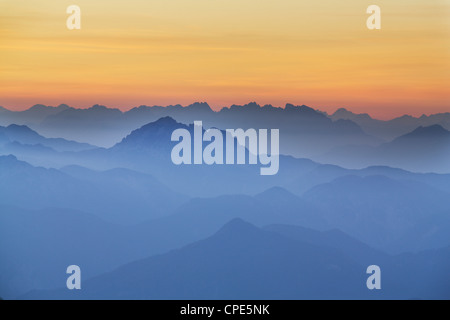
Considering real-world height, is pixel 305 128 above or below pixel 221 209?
above

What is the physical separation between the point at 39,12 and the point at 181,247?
128 centimetres

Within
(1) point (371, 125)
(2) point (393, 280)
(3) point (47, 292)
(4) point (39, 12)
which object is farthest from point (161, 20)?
(2) point (393, 280)

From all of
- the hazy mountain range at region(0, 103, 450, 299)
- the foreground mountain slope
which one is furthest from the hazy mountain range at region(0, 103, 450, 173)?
the foreground mountain slope

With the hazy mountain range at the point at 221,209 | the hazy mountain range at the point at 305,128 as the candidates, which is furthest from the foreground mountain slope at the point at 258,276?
the hazy mountain range at the point at 305,128

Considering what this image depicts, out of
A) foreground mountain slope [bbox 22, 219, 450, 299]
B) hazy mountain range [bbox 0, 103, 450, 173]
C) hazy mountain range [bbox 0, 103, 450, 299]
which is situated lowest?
foreground mountain slope [bbox 22, 219, 450, 299]

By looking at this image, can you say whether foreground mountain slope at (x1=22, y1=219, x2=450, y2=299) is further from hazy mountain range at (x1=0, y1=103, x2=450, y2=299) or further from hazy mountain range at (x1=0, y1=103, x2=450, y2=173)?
hazy mountain range at (x1=0, y1=103, x2=450, y2=173)

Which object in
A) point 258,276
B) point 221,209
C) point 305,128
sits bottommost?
point 258,276

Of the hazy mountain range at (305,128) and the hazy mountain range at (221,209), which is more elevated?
the hazy mountain range at (305,128)

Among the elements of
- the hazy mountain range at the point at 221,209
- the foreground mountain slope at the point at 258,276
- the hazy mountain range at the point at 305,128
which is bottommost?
the foreground mountain slope at the point at 258,276

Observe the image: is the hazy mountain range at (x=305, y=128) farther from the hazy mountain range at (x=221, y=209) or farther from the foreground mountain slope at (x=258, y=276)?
the foreground mountain slope at (x=258, y=276)

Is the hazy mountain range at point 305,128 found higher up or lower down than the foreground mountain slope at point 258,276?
higher up

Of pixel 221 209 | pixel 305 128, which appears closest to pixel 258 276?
pixel 221 209

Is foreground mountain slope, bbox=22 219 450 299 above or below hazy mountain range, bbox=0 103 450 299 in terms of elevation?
below

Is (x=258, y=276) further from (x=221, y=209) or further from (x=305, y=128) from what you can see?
(x=305, y=128)
